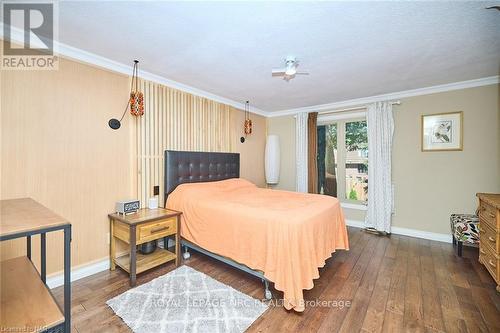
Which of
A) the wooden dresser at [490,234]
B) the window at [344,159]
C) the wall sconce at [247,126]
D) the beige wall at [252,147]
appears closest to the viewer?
the wooden dresser at [490,234]

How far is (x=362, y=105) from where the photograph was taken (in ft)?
13.4

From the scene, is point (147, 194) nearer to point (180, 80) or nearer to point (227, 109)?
point (180, 80)

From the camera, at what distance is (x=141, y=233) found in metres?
2.33

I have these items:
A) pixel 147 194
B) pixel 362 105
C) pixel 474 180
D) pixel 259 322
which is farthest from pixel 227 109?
pixel 474 180

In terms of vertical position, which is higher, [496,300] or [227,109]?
[227,109]

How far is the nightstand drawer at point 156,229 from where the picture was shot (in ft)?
7.63

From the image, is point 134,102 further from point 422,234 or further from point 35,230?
point 422,234

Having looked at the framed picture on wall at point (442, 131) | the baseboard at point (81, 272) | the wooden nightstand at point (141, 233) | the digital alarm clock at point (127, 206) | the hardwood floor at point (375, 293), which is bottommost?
the hardwood floor at point (375, 293)

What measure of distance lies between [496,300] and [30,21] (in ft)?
15.9

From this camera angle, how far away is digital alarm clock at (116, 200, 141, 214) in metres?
→ 2.49

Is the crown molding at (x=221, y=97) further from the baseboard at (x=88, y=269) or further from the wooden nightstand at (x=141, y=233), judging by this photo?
the baseboard at (x=88, y=269)

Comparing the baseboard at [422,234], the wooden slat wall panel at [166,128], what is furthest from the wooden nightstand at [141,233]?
the baseboard at [422,234]

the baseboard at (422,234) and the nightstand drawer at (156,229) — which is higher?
the nightstand drawer at (156,229)

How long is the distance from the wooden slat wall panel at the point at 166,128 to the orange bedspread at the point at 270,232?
447mm
